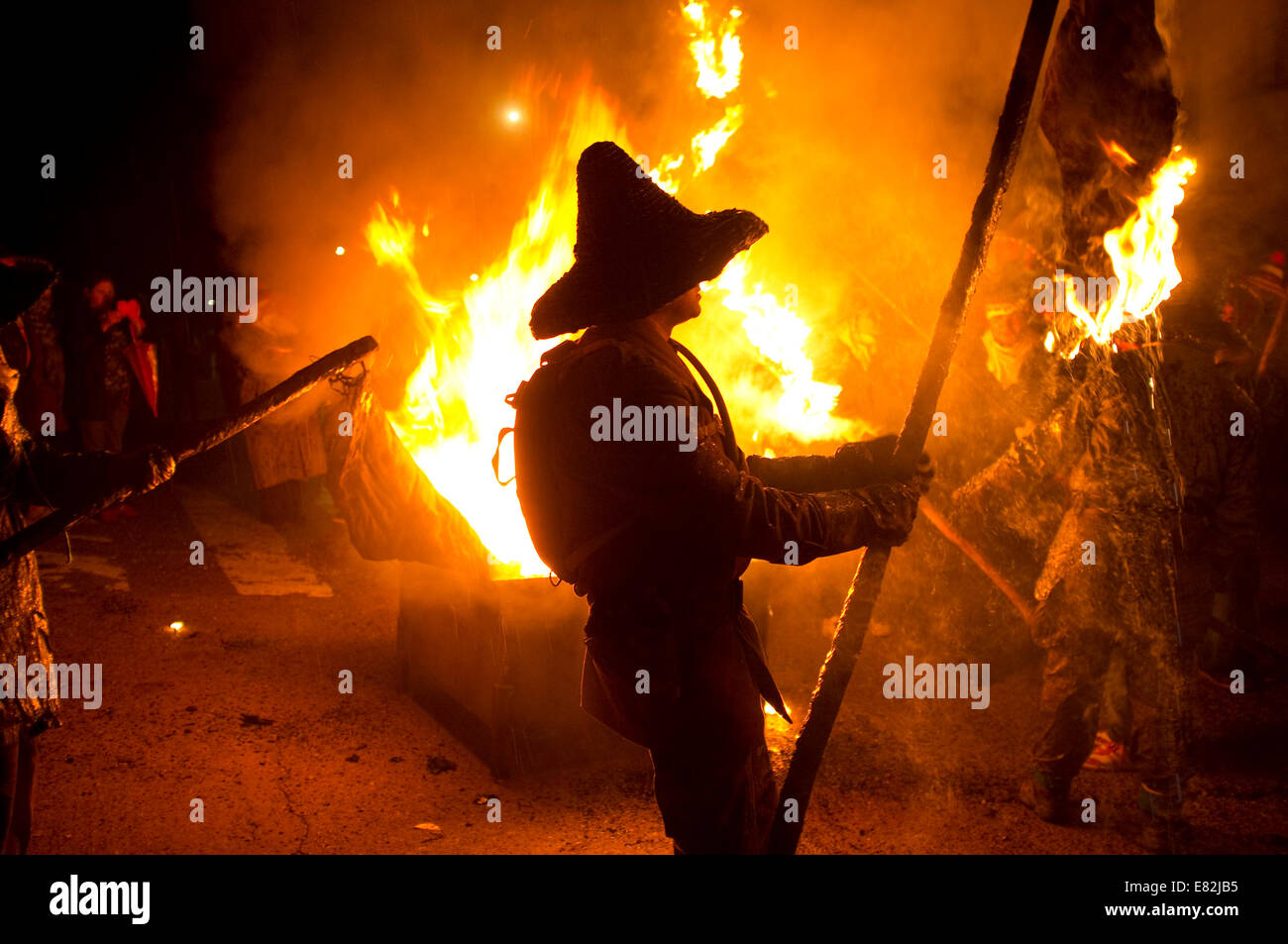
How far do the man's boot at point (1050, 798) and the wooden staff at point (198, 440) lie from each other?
4.10 metres

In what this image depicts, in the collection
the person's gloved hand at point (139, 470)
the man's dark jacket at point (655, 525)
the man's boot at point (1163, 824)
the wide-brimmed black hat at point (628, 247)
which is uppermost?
the wide-brimmed black hat at point (628, 247)

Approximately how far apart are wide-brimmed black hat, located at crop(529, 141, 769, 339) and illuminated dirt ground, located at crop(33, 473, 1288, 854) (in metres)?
2.81

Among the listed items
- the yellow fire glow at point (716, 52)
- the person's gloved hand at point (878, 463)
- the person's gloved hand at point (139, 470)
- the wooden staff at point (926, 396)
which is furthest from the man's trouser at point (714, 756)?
the yellow fire glow at point (716, 52)

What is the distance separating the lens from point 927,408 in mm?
2865

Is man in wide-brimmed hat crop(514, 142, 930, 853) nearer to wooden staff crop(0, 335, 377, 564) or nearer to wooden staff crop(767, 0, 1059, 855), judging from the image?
wooden staff crop(767, 0, 1059, 855)

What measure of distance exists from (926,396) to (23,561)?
3.23 metres

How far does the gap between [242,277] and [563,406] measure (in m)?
8.85

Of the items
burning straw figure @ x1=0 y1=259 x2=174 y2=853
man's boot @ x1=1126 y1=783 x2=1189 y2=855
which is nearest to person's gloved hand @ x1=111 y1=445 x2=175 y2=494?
burning straw figure @ x1=0 y1=259 x2=174 y2=853

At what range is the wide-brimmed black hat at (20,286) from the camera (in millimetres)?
3008

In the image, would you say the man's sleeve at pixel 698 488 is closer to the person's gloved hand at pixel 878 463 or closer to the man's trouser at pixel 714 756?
the man's trouser at pixel 714 756

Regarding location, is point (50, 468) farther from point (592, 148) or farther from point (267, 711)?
point (267, 711)

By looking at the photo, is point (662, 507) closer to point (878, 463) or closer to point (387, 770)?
point (878, 463)

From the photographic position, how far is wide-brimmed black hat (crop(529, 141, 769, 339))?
2.70 m

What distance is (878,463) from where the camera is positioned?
3.02m
